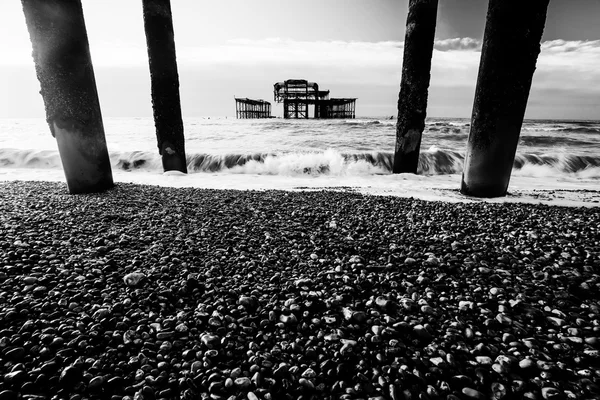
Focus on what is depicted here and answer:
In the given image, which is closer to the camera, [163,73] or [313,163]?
[163,73]

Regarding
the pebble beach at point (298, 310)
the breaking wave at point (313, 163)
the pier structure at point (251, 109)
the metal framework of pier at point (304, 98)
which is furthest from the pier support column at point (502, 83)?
the pier structure at point (251, 109)

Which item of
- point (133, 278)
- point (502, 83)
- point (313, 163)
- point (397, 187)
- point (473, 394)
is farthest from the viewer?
point (313, 163)

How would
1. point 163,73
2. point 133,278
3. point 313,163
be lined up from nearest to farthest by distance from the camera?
point 133,278, point 163,73, point 313,163

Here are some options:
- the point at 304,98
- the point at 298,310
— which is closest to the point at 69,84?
the point at 298,310

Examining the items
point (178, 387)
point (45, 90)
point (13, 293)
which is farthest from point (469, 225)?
point (45, 90)

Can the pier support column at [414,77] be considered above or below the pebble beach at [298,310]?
above

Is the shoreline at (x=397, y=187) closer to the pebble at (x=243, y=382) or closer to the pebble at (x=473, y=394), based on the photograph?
the pebble at (x=473, y=394)

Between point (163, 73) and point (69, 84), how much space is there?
2.15 metres

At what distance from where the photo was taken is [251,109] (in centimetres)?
4997

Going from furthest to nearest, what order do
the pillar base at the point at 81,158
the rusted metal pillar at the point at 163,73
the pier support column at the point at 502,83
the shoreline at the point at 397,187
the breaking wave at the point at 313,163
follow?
the breaking wave at the point at 313,163 < the rusted metal pillar at the point at 163,73 < the shoreline at the point at 397,187 < the pillar base at the point at 81,158 < the pier support column at the point at 502,83

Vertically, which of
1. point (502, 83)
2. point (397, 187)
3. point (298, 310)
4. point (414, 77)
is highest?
point (414, 77)

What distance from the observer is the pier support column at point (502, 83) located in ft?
12.5

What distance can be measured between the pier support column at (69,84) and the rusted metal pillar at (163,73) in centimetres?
179

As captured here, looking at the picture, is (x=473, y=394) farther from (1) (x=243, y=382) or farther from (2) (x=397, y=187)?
(2) (x=397, y=187)
